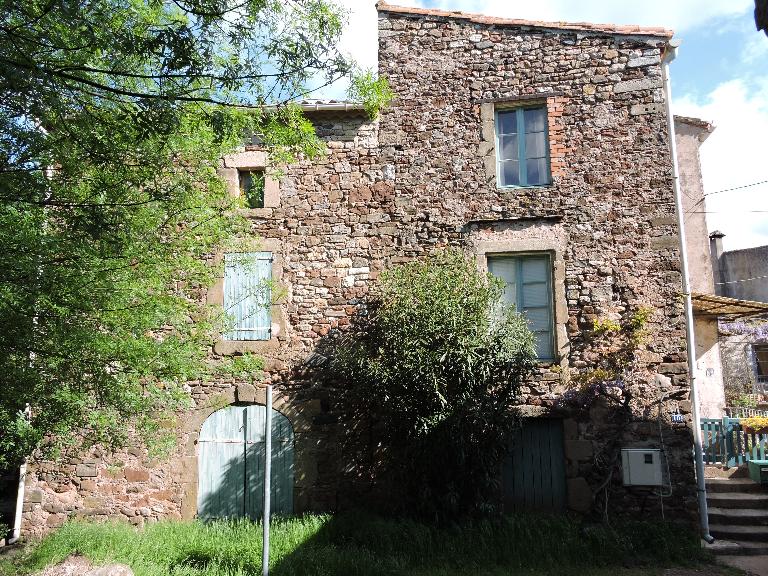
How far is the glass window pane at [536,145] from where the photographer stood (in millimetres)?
9047

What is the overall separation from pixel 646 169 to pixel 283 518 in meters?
6.86

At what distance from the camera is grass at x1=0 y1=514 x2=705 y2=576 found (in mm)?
6508

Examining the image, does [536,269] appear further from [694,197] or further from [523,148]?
[694,197]

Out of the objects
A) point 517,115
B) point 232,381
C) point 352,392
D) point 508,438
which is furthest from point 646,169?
point 232,381

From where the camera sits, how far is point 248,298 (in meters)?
9.07

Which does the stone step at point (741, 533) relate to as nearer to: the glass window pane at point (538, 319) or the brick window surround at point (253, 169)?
the glass window pane at point (538, 319)

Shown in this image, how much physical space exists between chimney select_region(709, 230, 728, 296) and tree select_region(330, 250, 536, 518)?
15515 millimetres

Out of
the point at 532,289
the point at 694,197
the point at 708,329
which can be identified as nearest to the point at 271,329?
the point at 532,289

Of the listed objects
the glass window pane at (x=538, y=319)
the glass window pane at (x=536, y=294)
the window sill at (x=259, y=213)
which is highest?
the window sill at (x=259, y=213)

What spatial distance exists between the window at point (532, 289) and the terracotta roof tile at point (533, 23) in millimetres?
3364

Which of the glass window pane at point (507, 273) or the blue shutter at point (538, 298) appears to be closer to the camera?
the blue shutter at point (538, 298)

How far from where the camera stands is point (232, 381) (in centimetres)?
886

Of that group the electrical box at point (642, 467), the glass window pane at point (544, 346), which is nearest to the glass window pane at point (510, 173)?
the glass window pane at point (544, 346)

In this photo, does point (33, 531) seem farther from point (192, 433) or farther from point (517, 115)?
point (517, 115)
